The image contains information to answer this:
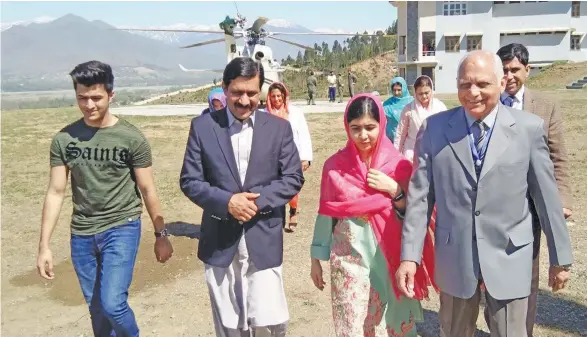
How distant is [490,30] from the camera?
130 ft

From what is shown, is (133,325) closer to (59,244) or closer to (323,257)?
(323,257)

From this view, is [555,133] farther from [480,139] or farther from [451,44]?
[451,44]

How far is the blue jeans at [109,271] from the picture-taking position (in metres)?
3.06

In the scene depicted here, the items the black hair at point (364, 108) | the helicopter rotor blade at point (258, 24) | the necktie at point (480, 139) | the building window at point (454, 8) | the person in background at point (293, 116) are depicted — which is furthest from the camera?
the building window at point (454, 8)

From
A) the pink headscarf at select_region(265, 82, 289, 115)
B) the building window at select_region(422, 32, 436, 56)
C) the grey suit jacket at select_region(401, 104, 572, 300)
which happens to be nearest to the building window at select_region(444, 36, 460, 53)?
the building window at select_region(422, 32, 436, 56)

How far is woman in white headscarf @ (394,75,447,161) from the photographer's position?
17.5 feet

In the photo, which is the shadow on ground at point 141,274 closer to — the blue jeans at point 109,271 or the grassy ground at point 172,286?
the grassy ground at point 172,286

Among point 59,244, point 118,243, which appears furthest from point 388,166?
point 59,244

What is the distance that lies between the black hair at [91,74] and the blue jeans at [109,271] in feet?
2.70

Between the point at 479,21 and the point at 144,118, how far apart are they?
92.5 feet

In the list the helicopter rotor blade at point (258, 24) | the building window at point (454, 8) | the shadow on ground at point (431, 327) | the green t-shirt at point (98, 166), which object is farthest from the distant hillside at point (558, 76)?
the green t-shirt at point (98, 166)

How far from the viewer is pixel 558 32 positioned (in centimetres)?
3884

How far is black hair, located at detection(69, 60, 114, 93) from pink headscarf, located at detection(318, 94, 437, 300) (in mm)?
1377

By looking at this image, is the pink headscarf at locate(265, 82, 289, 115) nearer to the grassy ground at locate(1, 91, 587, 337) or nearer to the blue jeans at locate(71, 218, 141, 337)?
the grassy ground at locate(1, 91, 587, 337)
